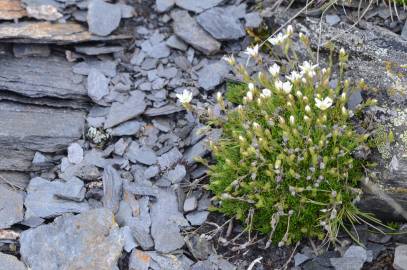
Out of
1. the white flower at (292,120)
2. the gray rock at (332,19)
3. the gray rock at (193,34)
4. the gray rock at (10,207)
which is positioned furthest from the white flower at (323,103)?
the gray rock at (10,207)

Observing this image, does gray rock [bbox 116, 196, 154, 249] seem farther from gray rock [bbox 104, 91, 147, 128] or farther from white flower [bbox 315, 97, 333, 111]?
white flower [bbox 315, 97, 333, 111]

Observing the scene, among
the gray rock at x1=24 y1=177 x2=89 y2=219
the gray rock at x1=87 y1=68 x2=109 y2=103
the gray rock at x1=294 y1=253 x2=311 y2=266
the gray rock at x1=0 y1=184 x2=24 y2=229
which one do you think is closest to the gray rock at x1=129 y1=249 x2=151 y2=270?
the gray rock at x1=24 y1=177 x2=89 y2=219

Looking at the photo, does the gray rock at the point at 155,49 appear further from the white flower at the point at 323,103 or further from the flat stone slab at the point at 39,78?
the white flower at the point at 323,103

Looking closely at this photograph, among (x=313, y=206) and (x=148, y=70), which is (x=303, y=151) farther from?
(x=148, y=70)

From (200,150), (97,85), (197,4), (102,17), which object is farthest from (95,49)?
(200,150)

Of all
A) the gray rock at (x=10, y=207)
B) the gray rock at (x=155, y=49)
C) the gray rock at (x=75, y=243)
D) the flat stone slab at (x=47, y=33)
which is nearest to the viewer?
the gray rock at (x=75, y=243)
